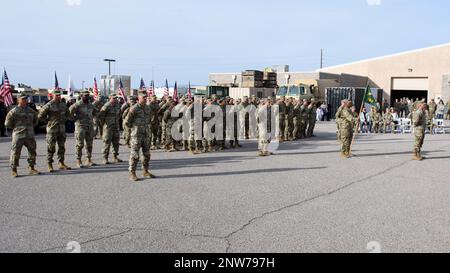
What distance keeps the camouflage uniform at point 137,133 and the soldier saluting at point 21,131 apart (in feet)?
7.42

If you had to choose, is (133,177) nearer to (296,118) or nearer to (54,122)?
(54,122)

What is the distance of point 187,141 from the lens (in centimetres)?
1430

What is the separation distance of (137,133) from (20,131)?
265 cm

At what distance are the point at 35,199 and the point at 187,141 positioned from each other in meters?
7.33

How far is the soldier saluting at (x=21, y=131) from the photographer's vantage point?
9.25 m

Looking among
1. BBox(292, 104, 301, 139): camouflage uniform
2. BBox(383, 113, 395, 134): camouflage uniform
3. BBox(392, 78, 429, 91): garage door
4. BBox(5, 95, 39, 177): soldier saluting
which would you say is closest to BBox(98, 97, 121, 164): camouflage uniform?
BBox(5, 95, 39, 177): soldier saluting

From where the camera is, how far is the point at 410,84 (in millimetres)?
38594

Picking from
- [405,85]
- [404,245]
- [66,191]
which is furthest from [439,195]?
[405,85]

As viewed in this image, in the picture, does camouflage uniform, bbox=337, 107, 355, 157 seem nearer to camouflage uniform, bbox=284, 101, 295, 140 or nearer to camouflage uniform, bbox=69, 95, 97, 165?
camouflage uniform, bbox=284, 101, 295, 140

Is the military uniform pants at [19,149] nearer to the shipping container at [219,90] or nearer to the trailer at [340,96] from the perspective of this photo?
the shipping container at [219,90]

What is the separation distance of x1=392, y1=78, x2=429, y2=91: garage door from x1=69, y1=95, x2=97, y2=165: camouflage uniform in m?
34.2

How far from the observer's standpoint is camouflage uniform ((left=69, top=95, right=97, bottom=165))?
10.6 metres

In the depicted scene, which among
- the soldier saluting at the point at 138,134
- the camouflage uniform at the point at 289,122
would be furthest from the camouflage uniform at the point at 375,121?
the soldier saluting at the point at 138,134

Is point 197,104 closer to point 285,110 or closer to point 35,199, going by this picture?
point 285,110
